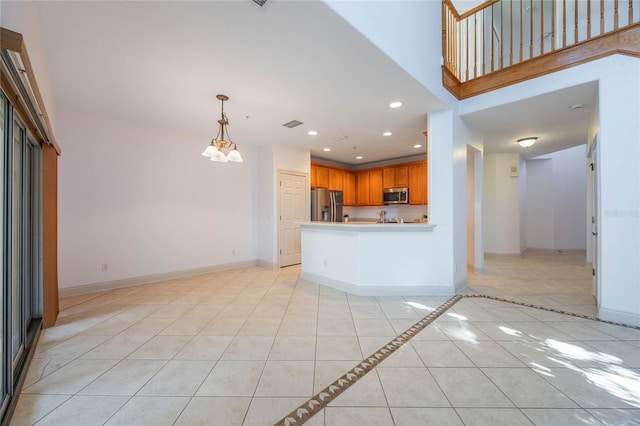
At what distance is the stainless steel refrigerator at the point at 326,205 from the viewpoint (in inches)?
247

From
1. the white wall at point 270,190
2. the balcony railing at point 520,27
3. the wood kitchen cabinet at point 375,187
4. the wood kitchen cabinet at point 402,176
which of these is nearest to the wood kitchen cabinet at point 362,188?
the wood kitchen cabinet at point 375,187

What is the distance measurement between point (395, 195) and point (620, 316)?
468cm

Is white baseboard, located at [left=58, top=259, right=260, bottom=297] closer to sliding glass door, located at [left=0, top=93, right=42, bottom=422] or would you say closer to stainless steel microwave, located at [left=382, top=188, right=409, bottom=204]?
sliding glass door, located at [left=0, top=93, right=42, bottom=422]

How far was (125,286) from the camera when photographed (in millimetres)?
4000

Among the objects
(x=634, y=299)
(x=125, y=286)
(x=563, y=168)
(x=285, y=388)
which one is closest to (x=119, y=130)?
(x=125, y=286)

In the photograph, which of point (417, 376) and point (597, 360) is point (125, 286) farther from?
point (597, 360)

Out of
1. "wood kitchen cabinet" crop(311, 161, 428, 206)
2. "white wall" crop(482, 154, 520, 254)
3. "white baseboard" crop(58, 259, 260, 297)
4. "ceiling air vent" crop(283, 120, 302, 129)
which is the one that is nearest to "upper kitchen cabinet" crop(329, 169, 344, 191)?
"wood kitchen cabinet" crop(311, 161, 428, 206)

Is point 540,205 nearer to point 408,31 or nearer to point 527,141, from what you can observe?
point 527,141

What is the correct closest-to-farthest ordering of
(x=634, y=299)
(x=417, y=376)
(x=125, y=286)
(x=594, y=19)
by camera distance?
1. (x=417, y=376)
2. (x=634, y=299)
3. (x=125, y=286)
4. (x=594, y=19)

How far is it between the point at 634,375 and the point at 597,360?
0.20m

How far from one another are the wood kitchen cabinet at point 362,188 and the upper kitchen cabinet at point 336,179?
0.66m

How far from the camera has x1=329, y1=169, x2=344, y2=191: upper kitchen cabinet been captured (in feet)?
23.2

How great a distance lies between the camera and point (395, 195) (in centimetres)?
688

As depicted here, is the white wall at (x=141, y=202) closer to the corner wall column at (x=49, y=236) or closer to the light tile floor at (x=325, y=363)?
the light tile floor at (x=325, y=363)
